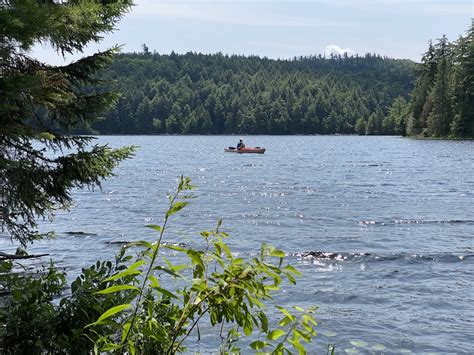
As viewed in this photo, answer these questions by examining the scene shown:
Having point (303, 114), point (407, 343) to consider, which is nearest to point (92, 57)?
point (407, 343)

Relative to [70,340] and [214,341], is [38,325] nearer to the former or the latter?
[70,340]

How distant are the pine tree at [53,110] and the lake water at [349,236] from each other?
208cm

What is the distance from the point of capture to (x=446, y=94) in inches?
3671

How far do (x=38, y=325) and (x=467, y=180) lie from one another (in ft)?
120

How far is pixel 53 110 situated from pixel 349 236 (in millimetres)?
13466

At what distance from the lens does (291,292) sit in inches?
489

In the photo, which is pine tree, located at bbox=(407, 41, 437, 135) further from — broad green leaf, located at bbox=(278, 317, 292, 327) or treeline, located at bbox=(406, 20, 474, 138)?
broad green leaf, located at bbox=(278, 317, 292, 327)

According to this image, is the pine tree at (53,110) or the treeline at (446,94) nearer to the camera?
the pine tree at (53,110)

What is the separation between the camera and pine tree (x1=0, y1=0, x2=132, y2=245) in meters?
6.49

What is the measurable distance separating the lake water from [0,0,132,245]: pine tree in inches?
81.9

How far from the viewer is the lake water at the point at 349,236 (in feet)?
34.3

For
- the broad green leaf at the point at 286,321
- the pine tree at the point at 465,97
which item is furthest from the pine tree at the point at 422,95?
the broad green leaf at the point at 286,321

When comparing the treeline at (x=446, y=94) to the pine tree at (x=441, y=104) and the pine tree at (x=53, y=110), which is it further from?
the pine tree at (x=53, y=110)

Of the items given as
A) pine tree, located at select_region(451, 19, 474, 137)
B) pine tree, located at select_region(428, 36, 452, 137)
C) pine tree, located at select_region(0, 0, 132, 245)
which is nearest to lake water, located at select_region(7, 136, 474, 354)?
pine tree, located at select_region(0, 0, 132, 245)
